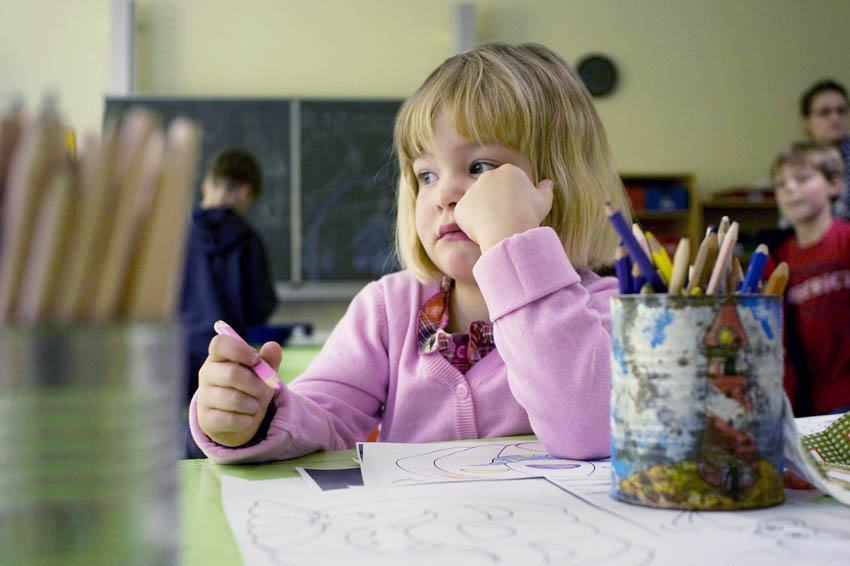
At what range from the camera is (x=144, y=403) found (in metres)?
0.28

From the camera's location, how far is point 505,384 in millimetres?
999

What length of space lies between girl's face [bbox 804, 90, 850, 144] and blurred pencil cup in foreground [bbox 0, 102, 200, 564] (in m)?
3.73

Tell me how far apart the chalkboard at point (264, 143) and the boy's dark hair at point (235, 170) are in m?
1.02

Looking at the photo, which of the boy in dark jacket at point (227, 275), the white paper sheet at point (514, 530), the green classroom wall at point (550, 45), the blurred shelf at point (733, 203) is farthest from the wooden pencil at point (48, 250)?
the blurred shelf at point (733, 203)

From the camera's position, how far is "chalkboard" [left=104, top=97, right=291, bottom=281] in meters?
4.27

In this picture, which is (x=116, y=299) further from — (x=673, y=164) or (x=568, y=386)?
(x=673, y=164)

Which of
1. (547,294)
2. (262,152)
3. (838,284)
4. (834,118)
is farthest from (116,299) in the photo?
(262,152)

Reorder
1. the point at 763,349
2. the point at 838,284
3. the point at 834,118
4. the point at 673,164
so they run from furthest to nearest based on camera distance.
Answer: the point at 673,164, the point at 834,118, the point at 838,284, the point at 763,349

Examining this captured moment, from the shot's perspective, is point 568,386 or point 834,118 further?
point 834,118

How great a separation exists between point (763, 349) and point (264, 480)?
36 centimetres

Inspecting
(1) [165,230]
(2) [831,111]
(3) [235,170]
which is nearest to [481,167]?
(1) [165,230]

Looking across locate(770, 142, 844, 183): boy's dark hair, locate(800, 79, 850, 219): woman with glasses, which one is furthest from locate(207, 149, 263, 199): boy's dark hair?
locate(800, 79, 850, 219): woman with glasses

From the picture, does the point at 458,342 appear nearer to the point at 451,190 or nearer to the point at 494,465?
the point at 451,190

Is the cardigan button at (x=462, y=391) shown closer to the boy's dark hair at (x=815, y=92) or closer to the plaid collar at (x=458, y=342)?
the plaid collar at (x=458, y=342)
